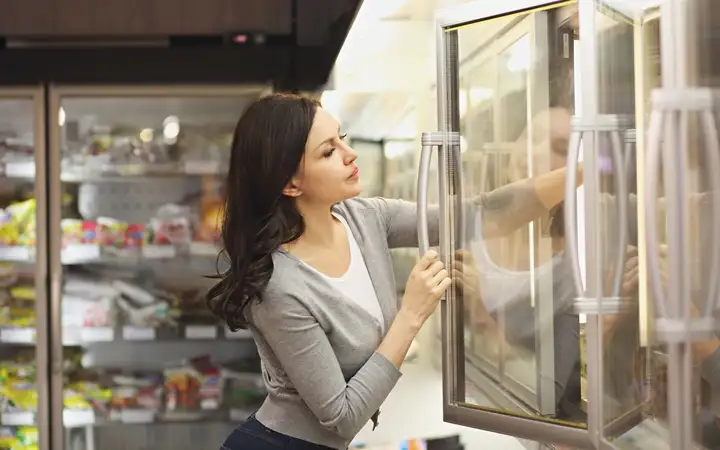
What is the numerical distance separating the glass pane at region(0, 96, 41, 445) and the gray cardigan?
1.66 meters

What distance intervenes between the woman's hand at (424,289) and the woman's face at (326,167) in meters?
0.20

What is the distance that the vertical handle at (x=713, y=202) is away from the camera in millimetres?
1113

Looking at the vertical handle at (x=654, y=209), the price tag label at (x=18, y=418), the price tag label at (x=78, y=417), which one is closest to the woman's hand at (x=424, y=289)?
the vertical handle at (x=654, y=209)

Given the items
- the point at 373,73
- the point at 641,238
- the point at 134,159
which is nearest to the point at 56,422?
the point at 134,159

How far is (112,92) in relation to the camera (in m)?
2.87

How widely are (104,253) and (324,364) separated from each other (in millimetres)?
1718

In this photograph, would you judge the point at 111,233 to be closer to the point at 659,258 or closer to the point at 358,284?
the point at 358,284

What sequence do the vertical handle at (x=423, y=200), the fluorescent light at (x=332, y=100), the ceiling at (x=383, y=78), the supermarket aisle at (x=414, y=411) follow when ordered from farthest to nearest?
the fluorescent light at (x=332, y=100)
the ceiling at (x=383, y=78)
the supermarket aisle at (x=414, y=411)
the vertical handle at (x=423, y=200)

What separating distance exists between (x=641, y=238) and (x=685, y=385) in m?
0.27

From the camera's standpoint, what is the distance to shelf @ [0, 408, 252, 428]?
3.02 m

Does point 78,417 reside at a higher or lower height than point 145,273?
lower

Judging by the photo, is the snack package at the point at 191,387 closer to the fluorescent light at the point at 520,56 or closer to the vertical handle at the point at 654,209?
the fluorescent light at the point at 520,56

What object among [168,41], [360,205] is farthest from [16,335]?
[360,205]

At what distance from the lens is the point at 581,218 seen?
146cm
